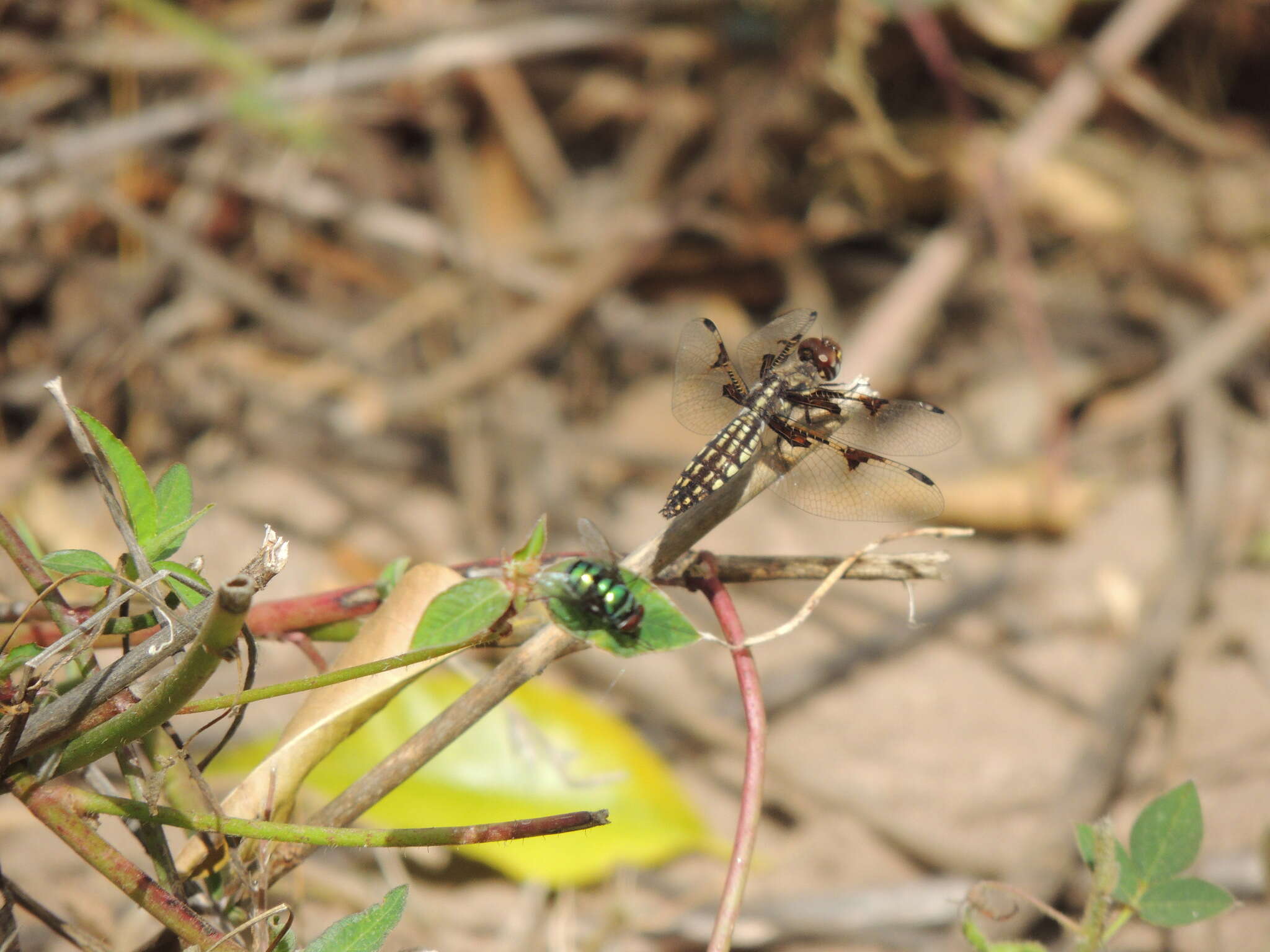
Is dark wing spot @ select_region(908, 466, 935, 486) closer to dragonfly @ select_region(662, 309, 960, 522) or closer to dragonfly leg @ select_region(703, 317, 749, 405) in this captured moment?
dragonfly @ select_region(662, 309, 960, 522)

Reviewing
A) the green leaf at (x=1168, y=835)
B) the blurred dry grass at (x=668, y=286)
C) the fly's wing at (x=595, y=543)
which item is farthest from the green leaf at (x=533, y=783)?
the green leaf at (x=1168, y=835)

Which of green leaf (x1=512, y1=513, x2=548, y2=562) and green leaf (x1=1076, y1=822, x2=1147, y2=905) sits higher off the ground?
green leaf (x1=512, y1=513, x2=548, y2=562)

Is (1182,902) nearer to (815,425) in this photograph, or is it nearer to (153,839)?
(815,425)

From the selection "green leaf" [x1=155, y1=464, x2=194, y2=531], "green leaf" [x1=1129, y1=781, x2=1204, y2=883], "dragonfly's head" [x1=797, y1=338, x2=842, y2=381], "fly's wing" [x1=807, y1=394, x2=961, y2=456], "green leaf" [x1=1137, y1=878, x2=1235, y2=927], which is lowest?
"green leaf" [x1=1137, y1=878, x2=1235, y2=927]

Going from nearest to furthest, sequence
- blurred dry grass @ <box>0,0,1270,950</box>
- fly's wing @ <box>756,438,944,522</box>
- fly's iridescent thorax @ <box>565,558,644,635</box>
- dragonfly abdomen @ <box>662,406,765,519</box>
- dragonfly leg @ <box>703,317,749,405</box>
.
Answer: fly's iridescent thorax @ <box>565,558,644,635</box>, dragonfly abdomen @ <box>662,406,765,519</box>, fly's wing @ <box>756,438,944,522</box>, dragonfly leg @ <box>703,317,749,405</box>, blurred dry grass @ <box>0,0,1270,950</box>

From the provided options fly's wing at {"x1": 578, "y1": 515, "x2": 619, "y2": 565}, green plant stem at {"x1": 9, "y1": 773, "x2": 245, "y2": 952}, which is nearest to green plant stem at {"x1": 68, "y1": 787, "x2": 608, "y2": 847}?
green plant stem at {"x1": 9, "y1": 773, "x2": 245, "y2": 952}

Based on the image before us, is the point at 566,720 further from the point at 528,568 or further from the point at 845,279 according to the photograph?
the point at 845,279

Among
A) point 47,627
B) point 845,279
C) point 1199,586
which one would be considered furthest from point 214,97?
point 1199,586
